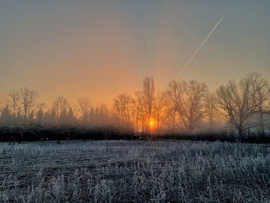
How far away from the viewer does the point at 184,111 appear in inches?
2176

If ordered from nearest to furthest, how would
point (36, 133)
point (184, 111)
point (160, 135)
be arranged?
point (36, 133) → point (160, 135) → point (184, 111)

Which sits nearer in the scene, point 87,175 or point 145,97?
point 87,175

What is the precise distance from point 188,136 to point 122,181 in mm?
39681

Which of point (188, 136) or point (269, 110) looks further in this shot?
point (188, 136)

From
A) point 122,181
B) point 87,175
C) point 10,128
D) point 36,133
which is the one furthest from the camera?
point 36,133

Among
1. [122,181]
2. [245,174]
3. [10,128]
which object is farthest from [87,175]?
[10,128]

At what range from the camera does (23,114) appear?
53.8 metres

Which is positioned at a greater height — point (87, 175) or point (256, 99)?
point (256, 99)

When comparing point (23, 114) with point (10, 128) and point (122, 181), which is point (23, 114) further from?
point (122, 181)

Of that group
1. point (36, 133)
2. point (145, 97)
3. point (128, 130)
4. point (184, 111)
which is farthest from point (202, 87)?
point (36, 133)

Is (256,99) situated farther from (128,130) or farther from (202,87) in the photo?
(128,130)

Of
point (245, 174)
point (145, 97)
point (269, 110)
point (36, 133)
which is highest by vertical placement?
point (145, 97)

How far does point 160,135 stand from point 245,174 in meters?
41.2

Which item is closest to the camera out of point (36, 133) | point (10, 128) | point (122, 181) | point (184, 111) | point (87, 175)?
point (122, 181)
